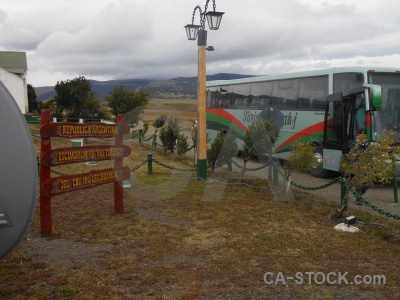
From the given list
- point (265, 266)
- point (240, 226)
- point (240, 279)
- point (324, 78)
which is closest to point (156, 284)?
point (240, 279)

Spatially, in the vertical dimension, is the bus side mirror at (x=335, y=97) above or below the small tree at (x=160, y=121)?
above

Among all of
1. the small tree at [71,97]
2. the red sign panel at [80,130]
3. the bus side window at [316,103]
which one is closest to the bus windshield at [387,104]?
the bus side window at [316,103]

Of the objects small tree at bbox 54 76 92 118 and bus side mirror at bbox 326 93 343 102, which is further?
small tree at bbox 54 76 92 118

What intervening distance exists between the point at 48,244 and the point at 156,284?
2.24 m

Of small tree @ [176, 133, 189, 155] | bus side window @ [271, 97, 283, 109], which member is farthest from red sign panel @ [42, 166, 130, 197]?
small tree @ [176, 133, 189, 155]

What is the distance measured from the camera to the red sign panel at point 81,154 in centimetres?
643

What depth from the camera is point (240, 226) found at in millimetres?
7414

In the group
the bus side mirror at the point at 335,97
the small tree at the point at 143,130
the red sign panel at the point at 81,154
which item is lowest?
the small tree at the point at 143,130

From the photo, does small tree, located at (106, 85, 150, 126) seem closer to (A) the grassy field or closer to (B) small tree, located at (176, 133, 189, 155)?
(B) small tree, located at (176, 133, 189, 155)

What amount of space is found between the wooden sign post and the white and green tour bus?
5.38 m

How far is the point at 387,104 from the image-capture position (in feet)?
38.5

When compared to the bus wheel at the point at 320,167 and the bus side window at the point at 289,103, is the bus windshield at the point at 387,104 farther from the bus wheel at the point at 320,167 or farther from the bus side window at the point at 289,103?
the bus side window at the point at 289,103

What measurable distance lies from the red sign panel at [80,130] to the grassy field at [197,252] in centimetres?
158

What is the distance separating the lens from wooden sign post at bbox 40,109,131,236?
644cm
